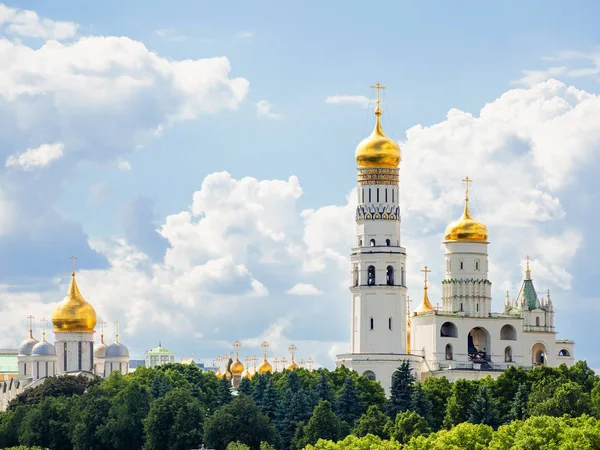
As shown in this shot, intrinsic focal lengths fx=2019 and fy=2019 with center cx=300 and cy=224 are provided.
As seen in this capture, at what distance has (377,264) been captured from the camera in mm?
132250

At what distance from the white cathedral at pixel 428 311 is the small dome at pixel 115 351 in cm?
3174

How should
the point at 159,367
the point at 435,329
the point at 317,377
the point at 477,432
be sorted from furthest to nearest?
1. the point at 159,367
2. the point at 435,329
3. the point at 317,377
4. the point at 477,432

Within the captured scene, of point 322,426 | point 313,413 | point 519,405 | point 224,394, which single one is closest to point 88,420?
point 224,394

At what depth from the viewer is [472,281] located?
5408 inches

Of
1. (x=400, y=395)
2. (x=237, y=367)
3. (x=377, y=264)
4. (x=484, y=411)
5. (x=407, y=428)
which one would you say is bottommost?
(x=407, y=428)

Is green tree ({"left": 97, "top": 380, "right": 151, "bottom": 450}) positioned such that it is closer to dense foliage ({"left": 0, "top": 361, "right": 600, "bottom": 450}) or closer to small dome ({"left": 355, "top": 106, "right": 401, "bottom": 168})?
dense foliage ({"left": 0, "top": 361, "right": 600, "bottom": 450})

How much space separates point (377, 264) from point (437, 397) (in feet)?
68.2

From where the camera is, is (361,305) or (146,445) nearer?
(146,445)

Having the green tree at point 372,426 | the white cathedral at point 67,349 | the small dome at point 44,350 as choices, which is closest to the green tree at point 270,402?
the green tree at point 372,426

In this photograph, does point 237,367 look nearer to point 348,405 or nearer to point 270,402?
point 270,402

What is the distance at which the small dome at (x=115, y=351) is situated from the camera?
538ft

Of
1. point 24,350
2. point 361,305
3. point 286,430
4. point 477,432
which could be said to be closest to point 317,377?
point 361,305

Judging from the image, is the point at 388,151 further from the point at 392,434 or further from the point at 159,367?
the point at 392,434

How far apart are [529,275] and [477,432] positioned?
53.2 meters
